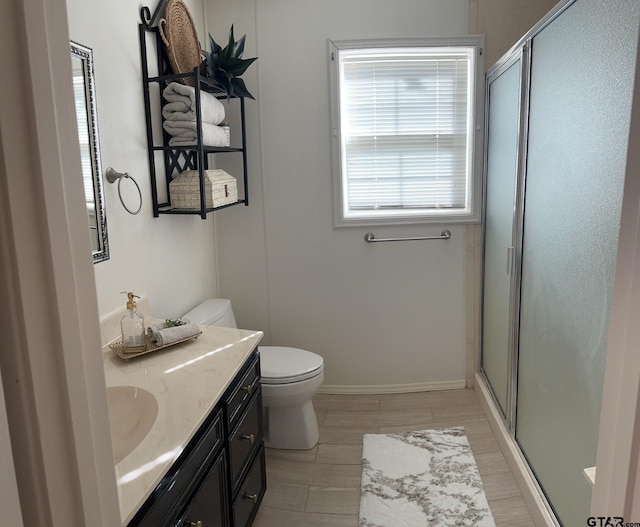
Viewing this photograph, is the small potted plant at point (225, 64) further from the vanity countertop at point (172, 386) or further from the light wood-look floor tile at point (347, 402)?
the light wood-look floor tile at point (347, 402)

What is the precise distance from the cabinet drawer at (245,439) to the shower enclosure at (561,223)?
3.70 ft

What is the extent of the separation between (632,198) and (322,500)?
1963 millimetres

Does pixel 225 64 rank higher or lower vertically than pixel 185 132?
higher

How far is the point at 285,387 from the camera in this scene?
2.39 m

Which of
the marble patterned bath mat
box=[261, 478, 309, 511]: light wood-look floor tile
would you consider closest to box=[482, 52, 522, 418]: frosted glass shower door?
the marble patterned bath mat

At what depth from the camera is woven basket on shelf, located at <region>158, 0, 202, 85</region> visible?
222 cm

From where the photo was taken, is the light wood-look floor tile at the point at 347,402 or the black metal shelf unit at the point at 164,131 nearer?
the black metal shelf unit at the point at 164,131

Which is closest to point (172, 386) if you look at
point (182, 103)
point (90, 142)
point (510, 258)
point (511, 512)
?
point (90, 142)

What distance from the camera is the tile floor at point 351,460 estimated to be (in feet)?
6.97

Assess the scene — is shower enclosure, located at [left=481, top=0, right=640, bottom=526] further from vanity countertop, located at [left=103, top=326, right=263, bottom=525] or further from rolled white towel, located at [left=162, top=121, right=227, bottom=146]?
rolled white towel, located at [left=162, top=121, right=227, bottom=146]

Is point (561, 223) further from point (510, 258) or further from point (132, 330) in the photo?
point (132, 330)

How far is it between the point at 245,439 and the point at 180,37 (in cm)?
179

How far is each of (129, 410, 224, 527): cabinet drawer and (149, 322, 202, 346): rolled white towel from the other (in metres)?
0.41

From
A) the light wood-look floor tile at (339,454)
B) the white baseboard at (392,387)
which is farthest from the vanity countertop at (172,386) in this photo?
the white baseboard at (392,387)
